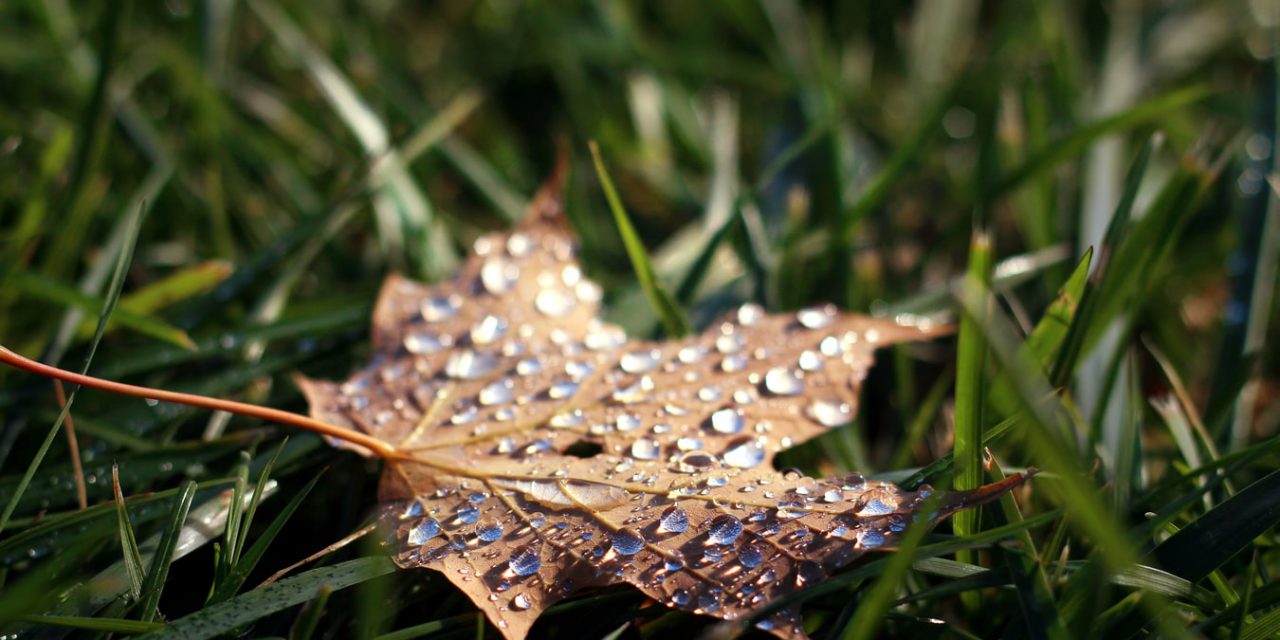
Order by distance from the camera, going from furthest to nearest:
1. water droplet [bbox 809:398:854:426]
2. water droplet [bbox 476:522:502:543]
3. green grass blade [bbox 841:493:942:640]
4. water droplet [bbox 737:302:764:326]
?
water droplet [bbox 737:302:764:326]
water droplet [bbox 809:398:854:426]
water droplet [bbox 476:522:502:543]
green grass blade [bbox 841:493:942:640]

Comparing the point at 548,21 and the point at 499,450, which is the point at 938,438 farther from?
the point at 548,21

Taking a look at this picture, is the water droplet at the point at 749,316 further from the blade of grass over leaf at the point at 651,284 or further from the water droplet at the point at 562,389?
the water droplet at the point at 562,389

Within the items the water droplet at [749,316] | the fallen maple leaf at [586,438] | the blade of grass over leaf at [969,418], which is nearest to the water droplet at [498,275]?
the fallen maple leaf at [586,438]

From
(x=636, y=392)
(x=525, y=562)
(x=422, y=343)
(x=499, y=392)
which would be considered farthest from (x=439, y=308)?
(x=525, y=562)

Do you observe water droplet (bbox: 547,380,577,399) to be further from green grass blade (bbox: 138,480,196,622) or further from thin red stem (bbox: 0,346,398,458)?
green grass blade (bbox: 138,480,196,622)

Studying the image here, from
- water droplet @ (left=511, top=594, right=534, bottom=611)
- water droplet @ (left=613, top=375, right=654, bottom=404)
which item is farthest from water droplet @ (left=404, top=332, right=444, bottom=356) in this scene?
water droplet @ (left=511, top=594, right=534, bottom=611)
